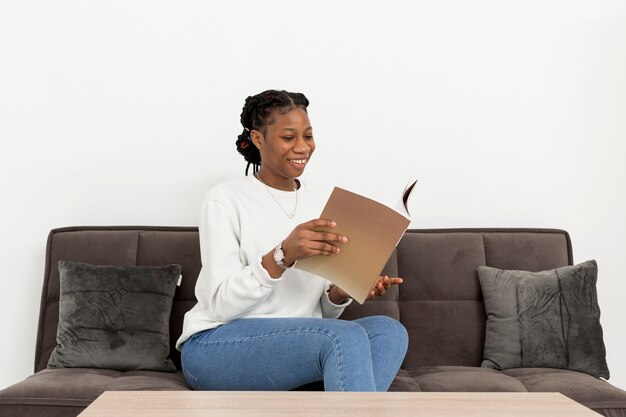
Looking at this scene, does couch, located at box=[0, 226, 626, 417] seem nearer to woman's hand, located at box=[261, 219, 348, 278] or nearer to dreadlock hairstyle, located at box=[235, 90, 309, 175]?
dreadlock hairstyle, located at box=[235, 90, 309, 175]

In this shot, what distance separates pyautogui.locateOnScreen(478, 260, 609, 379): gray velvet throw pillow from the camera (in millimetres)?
2543

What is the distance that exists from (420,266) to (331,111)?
776 mm

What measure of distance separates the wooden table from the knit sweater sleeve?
454mm

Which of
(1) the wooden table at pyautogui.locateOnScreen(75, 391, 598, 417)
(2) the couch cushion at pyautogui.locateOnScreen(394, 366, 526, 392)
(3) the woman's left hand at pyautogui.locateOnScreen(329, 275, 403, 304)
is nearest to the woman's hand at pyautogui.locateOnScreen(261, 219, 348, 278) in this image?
(3) the woman's left hand at pyautogui.locateOnScreen(329, 275, 403, 304)

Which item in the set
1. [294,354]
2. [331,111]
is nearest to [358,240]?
[294,354]

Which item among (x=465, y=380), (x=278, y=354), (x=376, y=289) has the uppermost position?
(x=376, y=289)

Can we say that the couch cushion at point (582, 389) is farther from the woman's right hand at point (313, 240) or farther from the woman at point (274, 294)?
the woman's right hand at point (313, 240)

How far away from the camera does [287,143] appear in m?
2.28

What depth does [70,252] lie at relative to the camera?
278 cm

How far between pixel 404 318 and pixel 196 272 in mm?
770

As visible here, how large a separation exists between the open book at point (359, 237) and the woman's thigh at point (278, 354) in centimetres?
12

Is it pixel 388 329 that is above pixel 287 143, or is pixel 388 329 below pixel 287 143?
below

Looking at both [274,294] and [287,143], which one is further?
[287,143]

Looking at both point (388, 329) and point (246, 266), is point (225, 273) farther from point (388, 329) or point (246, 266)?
point (388, 329)
